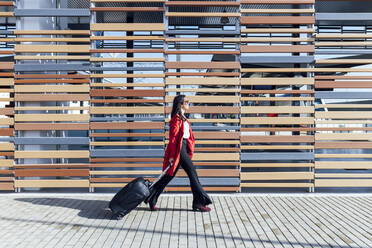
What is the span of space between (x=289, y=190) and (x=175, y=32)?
3.77 m

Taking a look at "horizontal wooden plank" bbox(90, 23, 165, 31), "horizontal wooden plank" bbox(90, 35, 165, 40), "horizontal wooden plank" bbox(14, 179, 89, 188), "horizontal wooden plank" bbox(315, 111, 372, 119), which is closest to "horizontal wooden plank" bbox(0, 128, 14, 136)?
"horizontal wooden plank" bbox(14, 179, 89, 188)

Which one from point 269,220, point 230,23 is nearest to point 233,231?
point 269,220

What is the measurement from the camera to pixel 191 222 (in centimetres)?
536

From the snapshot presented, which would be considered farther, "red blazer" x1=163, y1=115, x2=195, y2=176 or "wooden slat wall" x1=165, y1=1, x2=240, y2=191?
"wooden slat wall" x1=165, y1=1, x2=240, y2=191

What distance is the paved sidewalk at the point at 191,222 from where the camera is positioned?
457 centimetres

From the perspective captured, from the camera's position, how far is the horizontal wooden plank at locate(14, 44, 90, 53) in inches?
281

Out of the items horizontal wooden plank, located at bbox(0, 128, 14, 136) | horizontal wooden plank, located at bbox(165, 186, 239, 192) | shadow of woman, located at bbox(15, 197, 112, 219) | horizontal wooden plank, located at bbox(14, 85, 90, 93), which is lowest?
shadow of woman, located at bbox(15, 197, 112, 219)

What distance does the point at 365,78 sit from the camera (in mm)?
7223

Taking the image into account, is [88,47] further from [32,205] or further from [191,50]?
[32,205]

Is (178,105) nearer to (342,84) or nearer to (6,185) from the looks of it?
(342,84)

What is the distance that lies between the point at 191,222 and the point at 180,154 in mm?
1077

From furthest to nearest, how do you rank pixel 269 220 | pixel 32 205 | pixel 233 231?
pixel 32 205 < pixel 269 220 < pixel 233 231

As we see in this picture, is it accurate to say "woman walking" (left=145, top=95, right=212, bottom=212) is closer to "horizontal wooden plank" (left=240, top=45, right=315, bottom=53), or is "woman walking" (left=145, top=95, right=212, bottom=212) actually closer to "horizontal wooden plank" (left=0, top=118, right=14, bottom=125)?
"horizontal wooden plank" (left=240, top=45, right=315, bottom=53)

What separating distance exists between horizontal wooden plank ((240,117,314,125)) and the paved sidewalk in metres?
1.36
